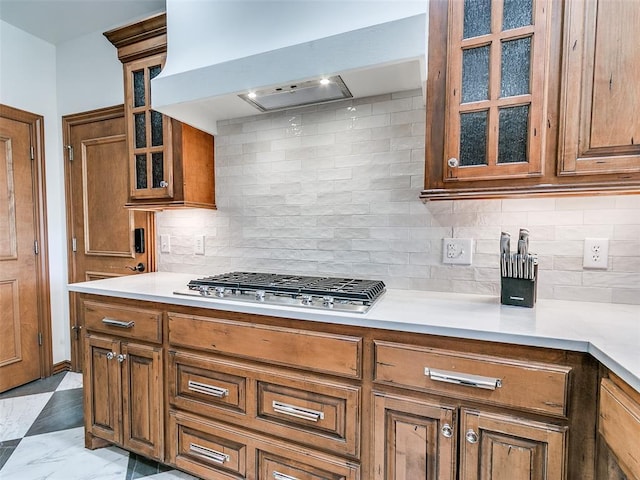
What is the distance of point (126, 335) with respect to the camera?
1.67 m

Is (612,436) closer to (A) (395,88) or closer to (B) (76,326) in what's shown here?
(A) (395,88)

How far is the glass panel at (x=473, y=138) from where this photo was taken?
4.14 feet

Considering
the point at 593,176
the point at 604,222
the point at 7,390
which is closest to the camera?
the point at 593,176

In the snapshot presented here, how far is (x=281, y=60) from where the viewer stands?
133 cm

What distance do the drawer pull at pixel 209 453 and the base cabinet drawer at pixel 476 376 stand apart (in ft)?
2.76

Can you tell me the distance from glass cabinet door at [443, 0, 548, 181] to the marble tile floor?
203 centimetres

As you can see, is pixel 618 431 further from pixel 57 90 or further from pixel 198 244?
pixel 57 90

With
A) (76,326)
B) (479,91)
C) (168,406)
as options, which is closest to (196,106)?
(479,91)

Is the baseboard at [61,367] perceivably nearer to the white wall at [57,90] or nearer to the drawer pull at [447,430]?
the white wall at [57,90]

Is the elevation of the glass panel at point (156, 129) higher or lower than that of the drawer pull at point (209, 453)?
higher

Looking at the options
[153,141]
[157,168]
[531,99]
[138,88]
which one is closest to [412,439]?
[531,99]

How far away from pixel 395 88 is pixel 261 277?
46.3 inches

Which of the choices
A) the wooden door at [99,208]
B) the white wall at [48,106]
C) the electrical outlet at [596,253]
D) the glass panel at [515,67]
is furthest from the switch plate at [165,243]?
the electrical outlet at [596,253]

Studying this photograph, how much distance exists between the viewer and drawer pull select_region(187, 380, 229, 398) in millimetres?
1434
